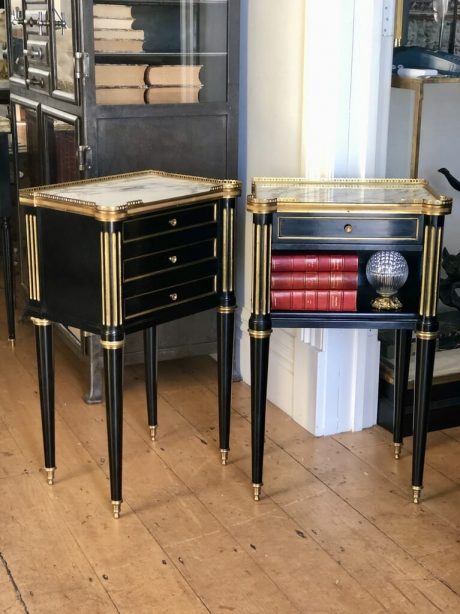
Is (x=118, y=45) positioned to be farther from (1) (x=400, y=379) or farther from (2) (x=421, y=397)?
(2) (x=421, y=397)

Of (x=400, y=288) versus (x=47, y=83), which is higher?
(x=47, y=83)

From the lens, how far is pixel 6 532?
2674 mm

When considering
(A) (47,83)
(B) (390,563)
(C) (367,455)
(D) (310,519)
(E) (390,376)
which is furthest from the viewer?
(A) (47,83)

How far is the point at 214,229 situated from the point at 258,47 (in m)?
0.99

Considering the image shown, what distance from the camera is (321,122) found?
3141 millimetres

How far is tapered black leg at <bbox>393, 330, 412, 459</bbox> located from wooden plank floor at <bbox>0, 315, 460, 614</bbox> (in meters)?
0.08

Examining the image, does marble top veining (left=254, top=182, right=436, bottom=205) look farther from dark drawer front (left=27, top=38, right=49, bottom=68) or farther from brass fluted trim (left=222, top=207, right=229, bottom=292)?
dark drawer front (left=27, top=38, right=49, bottom=68)

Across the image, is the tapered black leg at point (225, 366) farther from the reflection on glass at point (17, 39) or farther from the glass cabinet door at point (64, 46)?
the reflection on glass at point (17, 39)

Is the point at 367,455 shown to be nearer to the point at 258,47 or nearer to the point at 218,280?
the point at 218,280

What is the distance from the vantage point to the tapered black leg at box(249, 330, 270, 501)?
2.75 meters

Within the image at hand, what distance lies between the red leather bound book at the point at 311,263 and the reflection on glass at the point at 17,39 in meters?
1.80

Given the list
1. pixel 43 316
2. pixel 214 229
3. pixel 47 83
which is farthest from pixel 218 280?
pixel 47 83

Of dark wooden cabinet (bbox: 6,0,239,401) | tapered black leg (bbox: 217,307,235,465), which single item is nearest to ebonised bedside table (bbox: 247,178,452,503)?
tapered black leg (bbox: 217,307,235,465)

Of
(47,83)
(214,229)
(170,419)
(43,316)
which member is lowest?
(170,419)
